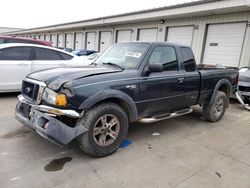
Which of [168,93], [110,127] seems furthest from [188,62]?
[110,127]

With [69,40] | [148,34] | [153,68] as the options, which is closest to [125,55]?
[153,68]

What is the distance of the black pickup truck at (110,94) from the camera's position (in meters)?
2.90

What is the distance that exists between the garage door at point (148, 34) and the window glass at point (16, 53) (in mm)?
10037

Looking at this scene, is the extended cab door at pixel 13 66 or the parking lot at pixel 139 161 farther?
the extended cab door at pixel 13 66

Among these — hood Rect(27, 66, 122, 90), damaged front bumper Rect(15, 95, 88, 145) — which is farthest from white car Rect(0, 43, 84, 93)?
damaged front bumper Rect(15, 95, 88, 145)

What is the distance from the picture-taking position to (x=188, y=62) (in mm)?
4566

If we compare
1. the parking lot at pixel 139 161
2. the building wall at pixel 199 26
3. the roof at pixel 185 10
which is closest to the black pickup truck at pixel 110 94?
the parking lot at pixel 139 161

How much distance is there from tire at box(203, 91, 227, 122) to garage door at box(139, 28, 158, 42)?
1026 centimetres

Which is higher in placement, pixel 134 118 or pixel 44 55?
pixel 44 55

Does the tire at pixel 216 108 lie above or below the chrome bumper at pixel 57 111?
below

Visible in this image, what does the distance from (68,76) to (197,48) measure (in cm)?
1063

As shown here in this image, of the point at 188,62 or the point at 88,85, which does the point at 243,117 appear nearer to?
the point at 188,62

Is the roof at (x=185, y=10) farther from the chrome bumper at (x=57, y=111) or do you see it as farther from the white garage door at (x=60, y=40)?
the white garage door at (x=60, y=40)

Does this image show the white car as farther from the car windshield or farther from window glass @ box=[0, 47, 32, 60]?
the car windshield
